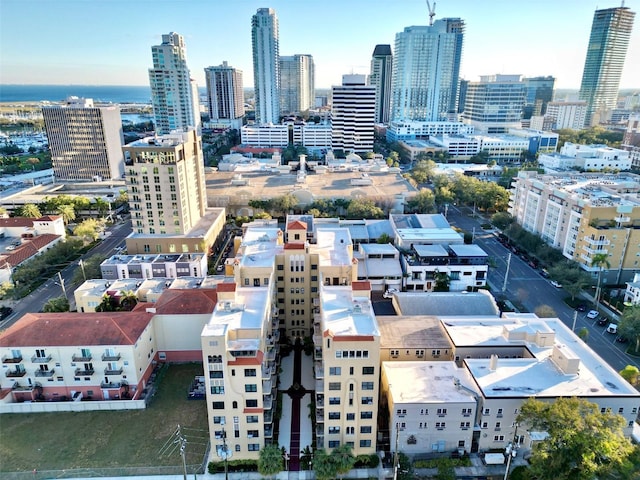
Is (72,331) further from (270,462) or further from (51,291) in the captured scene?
(51,291)

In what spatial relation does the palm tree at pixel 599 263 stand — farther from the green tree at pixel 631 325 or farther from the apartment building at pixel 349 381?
the apartment building at pixel 349 381

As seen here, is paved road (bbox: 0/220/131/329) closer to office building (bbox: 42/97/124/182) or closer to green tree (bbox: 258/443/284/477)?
green tree (bbox: 258/443/284/477)


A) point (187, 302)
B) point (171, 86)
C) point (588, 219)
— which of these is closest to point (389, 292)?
point (187, 302)

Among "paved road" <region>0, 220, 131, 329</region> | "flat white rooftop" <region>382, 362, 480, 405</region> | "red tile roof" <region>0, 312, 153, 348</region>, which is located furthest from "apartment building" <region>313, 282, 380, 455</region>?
"paved road" <region>0, 220, 131, 329</region>

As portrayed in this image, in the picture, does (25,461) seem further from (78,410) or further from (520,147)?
(520,147)

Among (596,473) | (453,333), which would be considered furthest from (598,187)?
(596,473)

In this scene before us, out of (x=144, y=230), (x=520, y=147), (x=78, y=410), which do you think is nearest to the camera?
(x=78, y=410)
